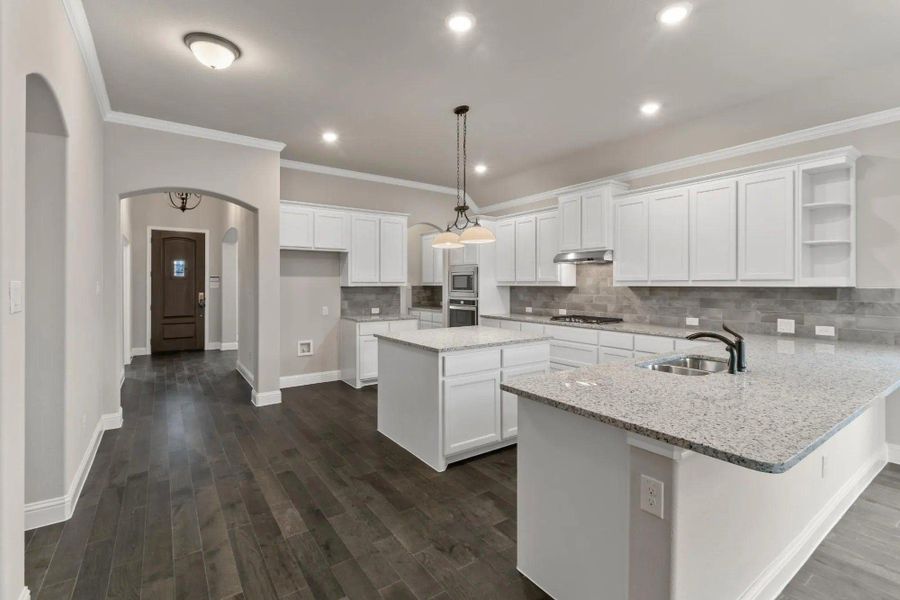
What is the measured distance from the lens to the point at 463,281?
6.34 meters

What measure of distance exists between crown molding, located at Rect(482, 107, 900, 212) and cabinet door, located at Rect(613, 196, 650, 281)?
1.32 ft

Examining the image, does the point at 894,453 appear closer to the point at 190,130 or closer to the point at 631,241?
the point at 631,241

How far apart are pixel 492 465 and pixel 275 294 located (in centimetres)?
307

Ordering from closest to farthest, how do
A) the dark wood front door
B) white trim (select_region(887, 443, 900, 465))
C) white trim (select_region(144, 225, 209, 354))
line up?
white trim (select_region(887, 443, 900, 465)), white trim (select_region(144, 225, 209, 354)), the dark wood front door

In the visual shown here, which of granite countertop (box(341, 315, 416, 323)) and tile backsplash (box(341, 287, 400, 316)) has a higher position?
tile backsplash (box(341, 287, 400, 316))

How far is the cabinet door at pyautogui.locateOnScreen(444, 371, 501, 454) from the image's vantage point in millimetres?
3166

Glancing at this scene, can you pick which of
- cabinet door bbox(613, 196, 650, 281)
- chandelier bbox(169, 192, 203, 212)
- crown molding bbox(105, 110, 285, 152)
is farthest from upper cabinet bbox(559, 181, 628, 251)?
chandelier bbox(169, 192, 203, 212)

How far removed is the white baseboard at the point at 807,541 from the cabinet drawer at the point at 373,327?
437 cm

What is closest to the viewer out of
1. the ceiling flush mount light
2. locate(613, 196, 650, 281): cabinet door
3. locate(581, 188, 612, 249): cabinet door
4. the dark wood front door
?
the ceiling flush mount light

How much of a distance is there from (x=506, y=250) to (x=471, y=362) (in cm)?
327

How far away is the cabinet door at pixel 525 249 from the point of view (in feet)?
19.2

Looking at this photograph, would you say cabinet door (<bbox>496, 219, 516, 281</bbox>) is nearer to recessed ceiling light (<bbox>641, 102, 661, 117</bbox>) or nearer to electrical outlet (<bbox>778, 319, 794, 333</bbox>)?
recessed ceiling light (<bbox>641, 102, 661, 117</bbox>)

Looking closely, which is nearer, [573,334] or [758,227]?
[758,227]

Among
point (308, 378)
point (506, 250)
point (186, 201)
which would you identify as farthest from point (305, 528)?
point (186, 201)
